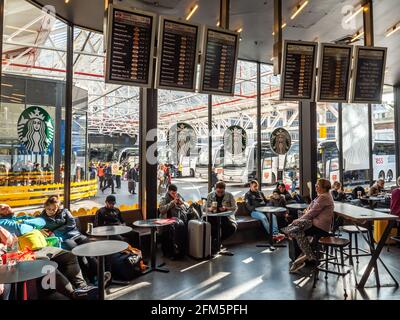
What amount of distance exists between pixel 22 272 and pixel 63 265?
1116 mm

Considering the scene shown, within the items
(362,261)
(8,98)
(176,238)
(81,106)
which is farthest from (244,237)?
(8,98)

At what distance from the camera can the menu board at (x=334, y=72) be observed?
3971 millimetres

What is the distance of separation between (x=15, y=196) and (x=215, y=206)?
3029 millimetres

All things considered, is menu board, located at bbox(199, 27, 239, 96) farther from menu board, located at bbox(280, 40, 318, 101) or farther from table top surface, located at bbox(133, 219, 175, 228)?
table top surface, located at bbox(133, 219, 175, 228)

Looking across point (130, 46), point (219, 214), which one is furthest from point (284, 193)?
point (130, 46)

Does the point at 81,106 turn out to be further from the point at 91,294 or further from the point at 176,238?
the point at 91,294

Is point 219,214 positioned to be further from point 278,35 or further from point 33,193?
point 33,193

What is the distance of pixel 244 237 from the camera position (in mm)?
6105

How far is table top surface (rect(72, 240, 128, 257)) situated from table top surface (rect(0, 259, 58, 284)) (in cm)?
41

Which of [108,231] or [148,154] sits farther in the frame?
[148,154]

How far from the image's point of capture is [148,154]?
18.6ft

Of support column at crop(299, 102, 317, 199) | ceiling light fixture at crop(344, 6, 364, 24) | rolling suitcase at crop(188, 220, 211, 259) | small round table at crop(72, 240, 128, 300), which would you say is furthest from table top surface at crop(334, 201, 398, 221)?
support column at crop(299, 102, 317, 199)

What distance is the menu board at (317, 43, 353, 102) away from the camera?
3971mm
